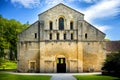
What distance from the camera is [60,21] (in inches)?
1970

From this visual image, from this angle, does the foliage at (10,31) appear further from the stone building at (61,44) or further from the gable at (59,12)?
the gable at (59,12)

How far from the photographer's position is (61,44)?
161 ft

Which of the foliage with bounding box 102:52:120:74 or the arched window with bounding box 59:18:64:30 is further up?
the arched window with bounding box 59:18:64:30

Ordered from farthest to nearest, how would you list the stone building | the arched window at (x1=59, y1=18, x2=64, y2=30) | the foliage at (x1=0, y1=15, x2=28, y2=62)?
the foliage at (x1=0, y1=15, x2=28, y2=62) → the arched window at (x1=59, y1=18, x2=64, y2=30) → the stone building

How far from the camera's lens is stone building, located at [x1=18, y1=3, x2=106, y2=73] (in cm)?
4891

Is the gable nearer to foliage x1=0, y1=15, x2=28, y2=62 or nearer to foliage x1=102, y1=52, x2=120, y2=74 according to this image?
foliage x1=102, y1=52, x2=120, y2=74

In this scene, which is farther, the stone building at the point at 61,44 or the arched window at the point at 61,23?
the arched window at the point at 61,23

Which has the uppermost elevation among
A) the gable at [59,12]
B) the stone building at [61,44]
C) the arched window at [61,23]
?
the gable at [59,12]

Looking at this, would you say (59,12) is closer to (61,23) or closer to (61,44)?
(61,23)

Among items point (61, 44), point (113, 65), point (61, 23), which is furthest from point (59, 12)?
point (113, 65)

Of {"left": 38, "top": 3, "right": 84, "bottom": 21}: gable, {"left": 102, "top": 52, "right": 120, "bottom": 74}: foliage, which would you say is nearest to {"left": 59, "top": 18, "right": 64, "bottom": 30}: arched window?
{"left": 38, "top": 3, "right": 84, "bottom": 21}: gable

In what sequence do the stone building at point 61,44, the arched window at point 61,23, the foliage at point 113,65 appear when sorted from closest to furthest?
1. the foliage at point 113,65
2. the stone building at point 61,44
3. the arched window at point 61,23

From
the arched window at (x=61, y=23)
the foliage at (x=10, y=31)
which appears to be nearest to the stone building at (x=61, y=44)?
the arched window at (x=61, y=23)

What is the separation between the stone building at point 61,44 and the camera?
1925 inches
